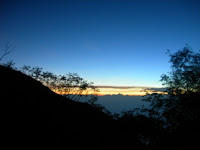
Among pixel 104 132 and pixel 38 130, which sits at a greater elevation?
pixel 38 130

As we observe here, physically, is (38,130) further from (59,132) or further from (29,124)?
(59,132)

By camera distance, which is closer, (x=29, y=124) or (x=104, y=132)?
(x=29, y=124)

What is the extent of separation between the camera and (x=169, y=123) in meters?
8.92

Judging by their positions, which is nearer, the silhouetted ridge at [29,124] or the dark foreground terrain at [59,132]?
the dark foreground terrain at [59,132]

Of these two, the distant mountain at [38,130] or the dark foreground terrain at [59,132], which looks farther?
the distant mountain at [38,130]

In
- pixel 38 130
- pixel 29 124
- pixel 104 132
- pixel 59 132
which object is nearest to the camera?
pixel 38 130

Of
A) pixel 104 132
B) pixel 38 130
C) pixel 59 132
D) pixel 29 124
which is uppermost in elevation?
pixel 29 124

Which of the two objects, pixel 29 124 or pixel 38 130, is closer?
pixel 38 130

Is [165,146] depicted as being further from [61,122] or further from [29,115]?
[29,115]

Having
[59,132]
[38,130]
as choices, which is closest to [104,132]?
[59,132]

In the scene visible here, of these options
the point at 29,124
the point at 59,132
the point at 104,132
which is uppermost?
the point at 29,124

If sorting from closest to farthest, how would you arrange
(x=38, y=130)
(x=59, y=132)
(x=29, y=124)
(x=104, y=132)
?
(x=38, y=130), (x=29, y=124), (x=59, y=132), (x=104, y=132)

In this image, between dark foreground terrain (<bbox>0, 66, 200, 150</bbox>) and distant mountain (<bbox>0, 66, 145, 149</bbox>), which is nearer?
dark foreground terrain (<bbox>0, 66, 200, 150</bbox>)

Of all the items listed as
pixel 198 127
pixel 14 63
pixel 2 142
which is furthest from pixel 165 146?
pixel 14 63
